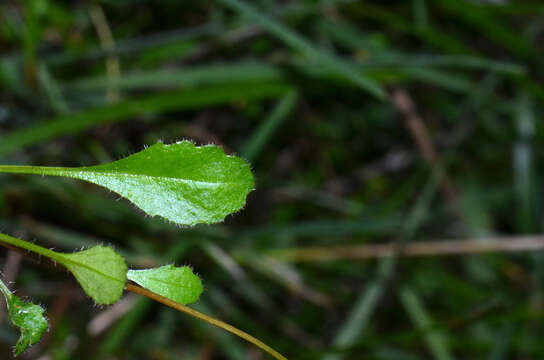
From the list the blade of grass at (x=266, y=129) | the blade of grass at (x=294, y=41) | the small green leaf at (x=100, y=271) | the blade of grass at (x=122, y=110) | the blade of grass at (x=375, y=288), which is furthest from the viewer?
the blade of grass at (x=375, y=288)

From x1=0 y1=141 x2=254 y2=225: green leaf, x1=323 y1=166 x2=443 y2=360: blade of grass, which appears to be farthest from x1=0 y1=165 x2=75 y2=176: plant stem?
x1=323 y1=166 x2=443 y2=360: blade of grass

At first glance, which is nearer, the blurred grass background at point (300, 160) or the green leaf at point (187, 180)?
the green leaf at point (187, 180)

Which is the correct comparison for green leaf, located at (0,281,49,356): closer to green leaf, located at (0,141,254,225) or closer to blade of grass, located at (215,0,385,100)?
green leaf, located at (0,141,254,225)

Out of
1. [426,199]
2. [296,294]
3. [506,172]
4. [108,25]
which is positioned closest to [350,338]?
[296,294]

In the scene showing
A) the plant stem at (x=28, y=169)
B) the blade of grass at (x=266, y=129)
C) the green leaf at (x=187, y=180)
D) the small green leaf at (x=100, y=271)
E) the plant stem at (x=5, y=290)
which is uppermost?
the blade of grass at (x=266, y=129)

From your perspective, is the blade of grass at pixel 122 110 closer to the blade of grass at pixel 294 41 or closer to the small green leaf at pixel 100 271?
the blade of grass at pixel 294 41

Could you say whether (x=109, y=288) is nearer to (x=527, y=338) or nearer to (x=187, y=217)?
(x=187, y=217)

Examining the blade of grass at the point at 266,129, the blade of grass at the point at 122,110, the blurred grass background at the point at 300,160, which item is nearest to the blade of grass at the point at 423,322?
the blurred grass background at the point at 300,160
